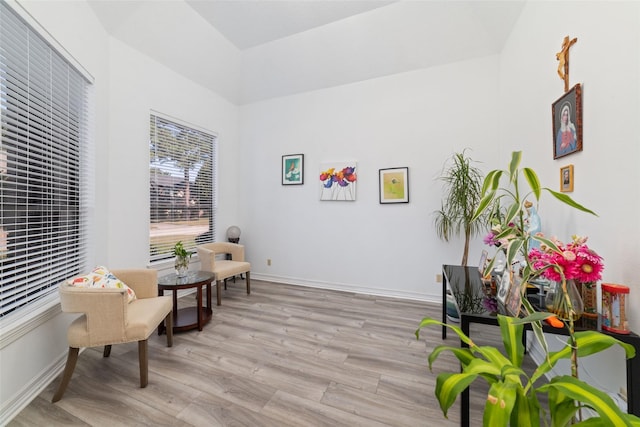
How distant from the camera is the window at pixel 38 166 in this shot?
1.73 meters

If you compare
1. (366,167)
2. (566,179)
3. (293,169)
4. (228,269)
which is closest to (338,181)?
(366,167)

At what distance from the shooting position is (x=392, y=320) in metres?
3.01

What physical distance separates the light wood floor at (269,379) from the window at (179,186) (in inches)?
61.3

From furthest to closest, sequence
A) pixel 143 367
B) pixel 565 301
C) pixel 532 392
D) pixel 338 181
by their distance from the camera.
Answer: pixel 338 181, pixel 143 367, pixel 565 301, pixel 532 392

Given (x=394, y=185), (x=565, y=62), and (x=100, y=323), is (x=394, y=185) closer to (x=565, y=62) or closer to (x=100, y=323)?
(x=565, y=62)

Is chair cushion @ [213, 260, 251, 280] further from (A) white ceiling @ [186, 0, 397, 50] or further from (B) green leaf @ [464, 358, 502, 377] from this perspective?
(A) white ceiling @ [186, 0, 397, 50]

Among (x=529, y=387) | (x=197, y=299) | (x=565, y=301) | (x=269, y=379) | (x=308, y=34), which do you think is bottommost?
(x=269, y=379)

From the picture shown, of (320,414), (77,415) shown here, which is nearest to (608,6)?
(320,414)

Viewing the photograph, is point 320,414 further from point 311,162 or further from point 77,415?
point 311,162

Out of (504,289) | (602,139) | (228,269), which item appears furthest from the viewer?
(228,269)

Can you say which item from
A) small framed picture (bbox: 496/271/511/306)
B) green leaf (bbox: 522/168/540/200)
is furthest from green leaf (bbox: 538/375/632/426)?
small framed picture (bbox: 496/271/511/306)

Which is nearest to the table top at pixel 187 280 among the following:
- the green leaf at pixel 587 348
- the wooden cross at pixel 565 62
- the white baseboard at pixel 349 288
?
the white baseboard at pixel 349 288

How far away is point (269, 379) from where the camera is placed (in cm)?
197

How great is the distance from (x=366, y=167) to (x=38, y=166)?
3518 mm
